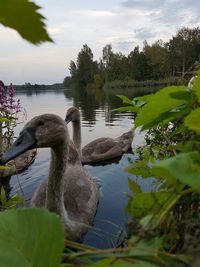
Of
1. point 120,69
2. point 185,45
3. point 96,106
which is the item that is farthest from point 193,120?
point 120,69

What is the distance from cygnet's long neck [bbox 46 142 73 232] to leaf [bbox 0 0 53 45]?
4.60 meters

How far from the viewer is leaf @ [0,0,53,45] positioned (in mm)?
461

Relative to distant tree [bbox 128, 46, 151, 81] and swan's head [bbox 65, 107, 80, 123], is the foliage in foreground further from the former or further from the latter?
distant tree [bbox 128, 46, 151, 81]

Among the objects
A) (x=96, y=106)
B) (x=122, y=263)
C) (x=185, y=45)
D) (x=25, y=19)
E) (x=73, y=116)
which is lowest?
(x=96, y=106)

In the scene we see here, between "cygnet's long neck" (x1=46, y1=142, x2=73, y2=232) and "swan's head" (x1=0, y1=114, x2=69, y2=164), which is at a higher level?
"swan's head" (x1=0, y1=114, x2=69, y2=164)

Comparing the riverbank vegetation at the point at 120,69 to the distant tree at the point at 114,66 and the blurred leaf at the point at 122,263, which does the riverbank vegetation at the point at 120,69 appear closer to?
the distant tree at the point at 114,66

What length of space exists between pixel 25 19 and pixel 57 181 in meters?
4.73

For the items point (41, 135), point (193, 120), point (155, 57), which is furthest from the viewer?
point (155, 57)

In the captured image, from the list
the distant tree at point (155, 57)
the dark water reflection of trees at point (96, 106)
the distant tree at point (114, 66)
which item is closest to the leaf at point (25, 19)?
the dark water reflection of trees at point (96, 106)

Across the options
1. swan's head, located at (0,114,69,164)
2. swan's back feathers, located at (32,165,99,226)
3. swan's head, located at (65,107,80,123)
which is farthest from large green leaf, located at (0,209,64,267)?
swan's head, located at (65,107,80,123)

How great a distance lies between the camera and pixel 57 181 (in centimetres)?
511

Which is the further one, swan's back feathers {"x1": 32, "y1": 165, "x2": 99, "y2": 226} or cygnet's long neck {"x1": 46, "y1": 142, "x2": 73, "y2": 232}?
swan's back feathers {"x1": 32, "y1": 165, "x2": 99, "y2": 226}

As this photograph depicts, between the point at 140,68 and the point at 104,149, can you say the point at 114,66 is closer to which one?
the point at 140,68

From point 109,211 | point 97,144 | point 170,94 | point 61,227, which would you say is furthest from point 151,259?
point 97,144
